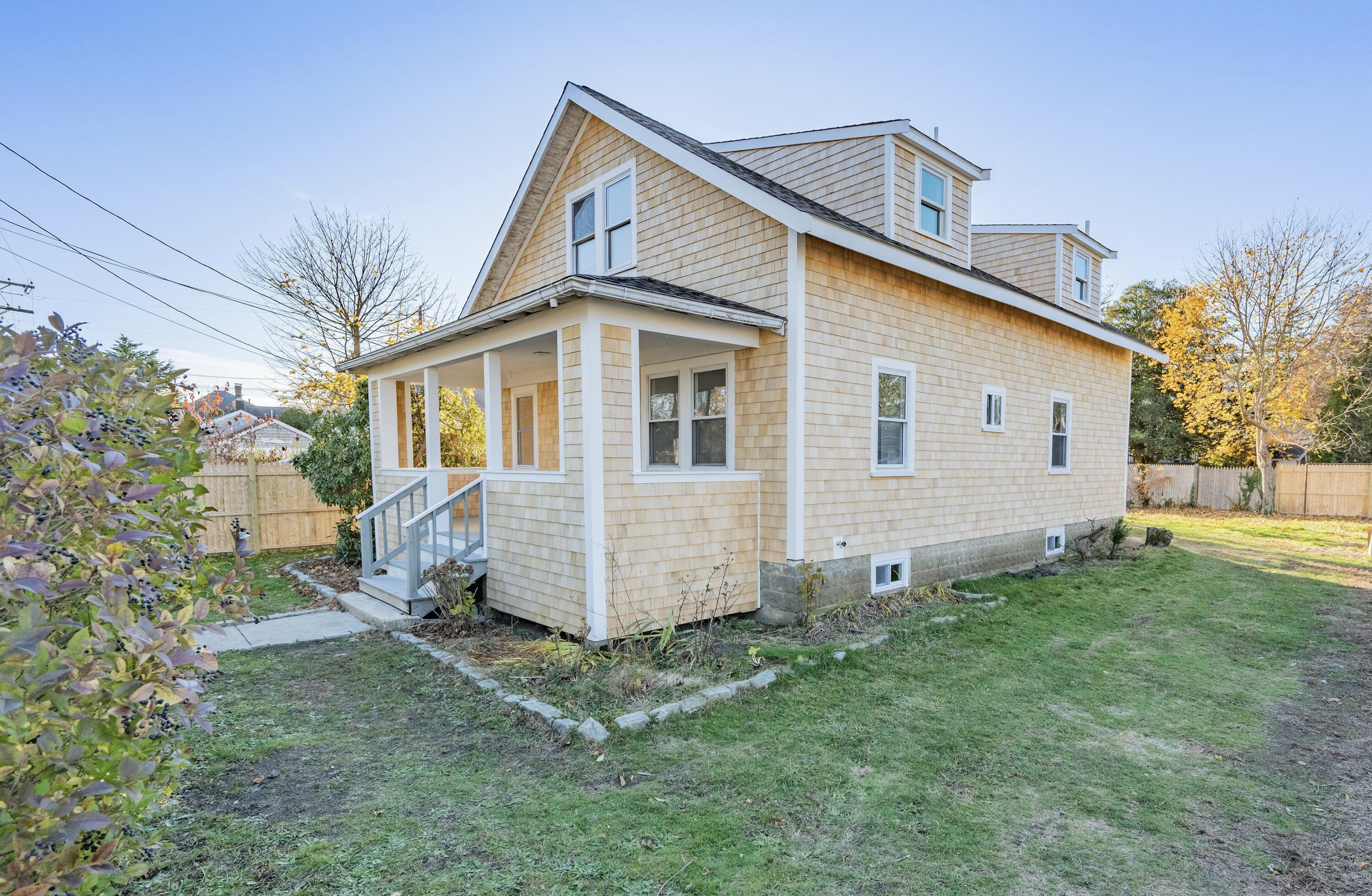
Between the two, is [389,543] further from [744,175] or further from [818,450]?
[744,175]

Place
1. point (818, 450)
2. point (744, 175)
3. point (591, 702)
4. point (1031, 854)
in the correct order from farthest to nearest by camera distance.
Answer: point (744, 175)
point (818, 450)
point (591, 702)
point (1031, 854)

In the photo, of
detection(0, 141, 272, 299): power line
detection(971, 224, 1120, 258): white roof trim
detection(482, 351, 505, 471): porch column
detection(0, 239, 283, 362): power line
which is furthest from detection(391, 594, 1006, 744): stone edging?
detection(0, 141, 272, 299): power line

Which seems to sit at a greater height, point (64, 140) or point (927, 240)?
point (64, 140)

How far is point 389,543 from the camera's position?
31.1 ft

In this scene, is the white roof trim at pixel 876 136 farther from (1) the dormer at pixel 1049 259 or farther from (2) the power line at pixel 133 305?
(2) the power line at pixel 133 305

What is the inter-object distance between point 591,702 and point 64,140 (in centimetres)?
1613

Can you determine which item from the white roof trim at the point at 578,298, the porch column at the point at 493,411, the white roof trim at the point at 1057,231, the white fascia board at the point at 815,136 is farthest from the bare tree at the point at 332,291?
the white roof trim at the point at 1057,231

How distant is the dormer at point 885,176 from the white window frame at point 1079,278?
4675 millimetres

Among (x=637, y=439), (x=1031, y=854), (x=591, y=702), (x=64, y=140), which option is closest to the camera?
(x=1031, y=854)

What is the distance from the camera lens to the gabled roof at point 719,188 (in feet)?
23.1

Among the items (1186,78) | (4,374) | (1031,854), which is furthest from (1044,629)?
(1186,78)

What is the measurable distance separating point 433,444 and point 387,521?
5.82 feet

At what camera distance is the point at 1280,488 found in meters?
20.6

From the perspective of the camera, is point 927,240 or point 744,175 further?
point 927,240
